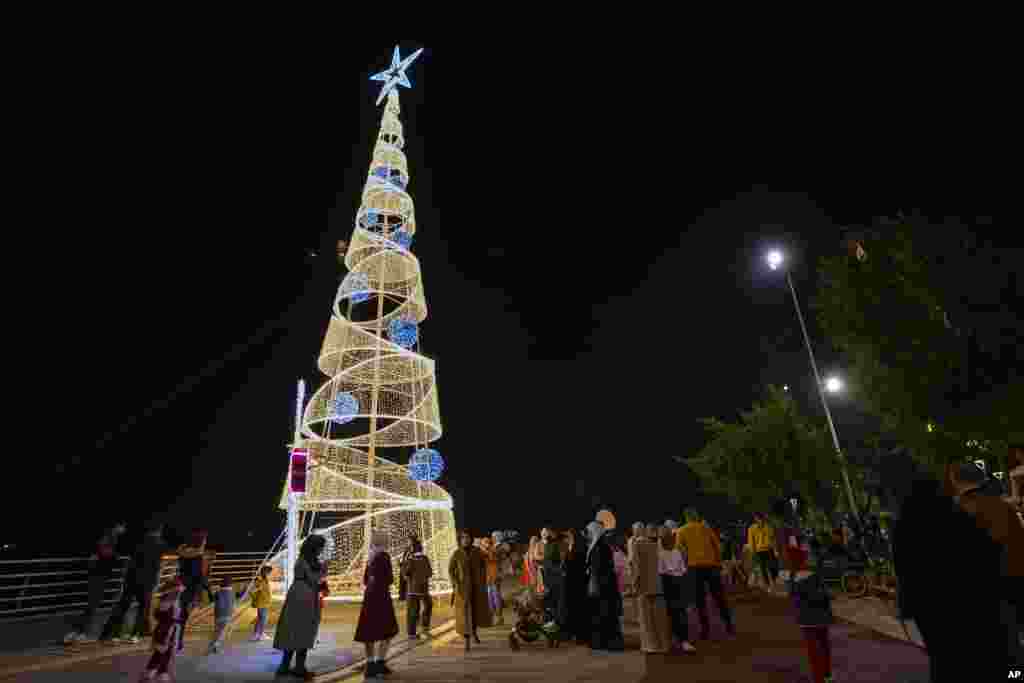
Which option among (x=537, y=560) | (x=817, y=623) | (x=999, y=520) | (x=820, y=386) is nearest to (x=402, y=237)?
(x=537, y=560)

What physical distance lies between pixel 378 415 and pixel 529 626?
9936mm

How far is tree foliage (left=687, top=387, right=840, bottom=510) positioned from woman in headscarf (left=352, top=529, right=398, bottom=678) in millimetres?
21989

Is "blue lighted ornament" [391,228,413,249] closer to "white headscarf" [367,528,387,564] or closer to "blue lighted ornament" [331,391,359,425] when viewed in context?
"blue lighted ornament" [331,391,359,425]

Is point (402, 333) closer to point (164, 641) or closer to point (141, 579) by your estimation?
point (141, 579)

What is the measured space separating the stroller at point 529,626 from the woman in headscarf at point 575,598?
255 millimetres

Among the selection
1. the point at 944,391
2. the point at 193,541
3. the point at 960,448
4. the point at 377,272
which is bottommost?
the point at 193,541

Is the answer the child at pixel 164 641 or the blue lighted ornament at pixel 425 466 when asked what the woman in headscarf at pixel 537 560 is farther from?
the child at pixel 164 641

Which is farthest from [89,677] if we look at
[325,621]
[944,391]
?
[944,391]

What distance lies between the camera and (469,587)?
28.1ft

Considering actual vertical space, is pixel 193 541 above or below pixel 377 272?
below

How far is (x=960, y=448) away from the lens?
48.0 feet

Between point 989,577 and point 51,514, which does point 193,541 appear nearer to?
point 989,577

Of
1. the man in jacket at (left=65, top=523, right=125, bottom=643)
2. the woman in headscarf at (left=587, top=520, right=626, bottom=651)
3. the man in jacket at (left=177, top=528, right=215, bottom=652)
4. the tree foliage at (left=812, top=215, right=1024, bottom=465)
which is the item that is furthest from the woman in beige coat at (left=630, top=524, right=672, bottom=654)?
the tree foliage at (left=812, top=215, right=1024, bottom=465)

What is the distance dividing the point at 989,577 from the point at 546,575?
7993 millimetres
